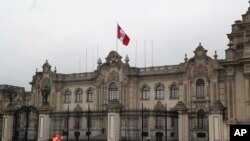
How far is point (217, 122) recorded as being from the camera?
28609 mm

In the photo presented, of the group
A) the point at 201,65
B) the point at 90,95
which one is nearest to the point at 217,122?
the point at 201,65

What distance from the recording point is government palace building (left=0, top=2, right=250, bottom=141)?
1283 inches

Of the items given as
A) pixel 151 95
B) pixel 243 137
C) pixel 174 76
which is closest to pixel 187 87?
pixel 174 76

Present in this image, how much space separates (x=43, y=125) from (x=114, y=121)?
22.1ft

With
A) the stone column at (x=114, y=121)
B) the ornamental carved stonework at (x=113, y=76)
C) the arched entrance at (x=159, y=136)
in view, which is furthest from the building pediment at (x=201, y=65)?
the stone column at (x=114, y=121)

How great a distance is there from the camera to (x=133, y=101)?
4859 centimetres

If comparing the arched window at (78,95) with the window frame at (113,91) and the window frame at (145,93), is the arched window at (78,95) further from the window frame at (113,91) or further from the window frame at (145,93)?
the window frame at (145,93)

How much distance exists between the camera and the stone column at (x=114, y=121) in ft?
98.1

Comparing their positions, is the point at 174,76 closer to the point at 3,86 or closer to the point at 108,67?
the point at 108,67

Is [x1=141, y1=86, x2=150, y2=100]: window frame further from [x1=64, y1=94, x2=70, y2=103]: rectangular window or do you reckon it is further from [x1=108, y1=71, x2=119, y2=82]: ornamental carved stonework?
[x1=64, y1=94, x2=70, y2=103]: rectangular window

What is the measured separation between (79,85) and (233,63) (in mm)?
23546

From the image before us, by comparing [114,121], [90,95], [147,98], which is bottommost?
[114,121]

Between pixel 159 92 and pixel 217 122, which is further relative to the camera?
pixel 159 92

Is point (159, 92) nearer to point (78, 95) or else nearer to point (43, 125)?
point (78, 95)
